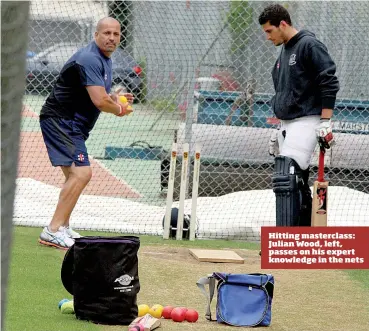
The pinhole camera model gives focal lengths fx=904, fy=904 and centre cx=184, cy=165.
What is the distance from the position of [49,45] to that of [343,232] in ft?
35.5

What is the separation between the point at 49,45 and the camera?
15.6 metres

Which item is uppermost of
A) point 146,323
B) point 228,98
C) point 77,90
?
point 228,98

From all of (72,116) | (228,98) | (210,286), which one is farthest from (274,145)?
(228,98)

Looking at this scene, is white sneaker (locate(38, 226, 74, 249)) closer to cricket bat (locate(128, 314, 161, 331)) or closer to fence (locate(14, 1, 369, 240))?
fence (locate(14, 1, 369, 240))

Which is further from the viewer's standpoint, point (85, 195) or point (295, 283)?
point (85, 195)

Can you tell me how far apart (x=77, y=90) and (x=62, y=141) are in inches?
17.8

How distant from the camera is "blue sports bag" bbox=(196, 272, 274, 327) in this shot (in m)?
5.03

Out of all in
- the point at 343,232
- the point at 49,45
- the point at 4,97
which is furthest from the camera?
the point at 49,45

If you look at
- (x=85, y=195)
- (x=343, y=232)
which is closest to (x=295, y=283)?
(x=343, y=232)

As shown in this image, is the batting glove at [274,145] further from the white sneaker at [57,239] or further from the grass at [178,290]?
the white sneaker at [57,239]

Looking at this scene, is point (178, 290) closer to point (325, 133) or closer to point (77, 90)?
point (325, 133)

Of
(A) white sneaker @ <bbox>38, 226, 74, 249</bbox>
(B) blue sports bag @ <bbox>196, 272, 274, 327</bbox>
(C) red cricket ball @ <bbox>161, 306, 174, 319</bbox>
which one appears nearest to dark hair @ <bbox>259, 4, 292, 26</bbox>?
(A) white sneaker @ <bbox>38, 226, 74, 249</bbox>

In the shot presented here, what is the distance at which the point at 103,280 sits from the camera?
4.82 m

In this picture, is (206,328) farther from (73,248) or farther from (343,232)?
(343,232)
